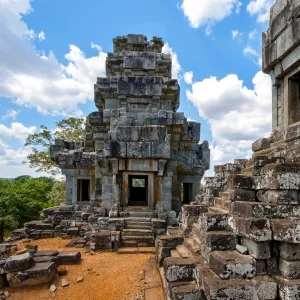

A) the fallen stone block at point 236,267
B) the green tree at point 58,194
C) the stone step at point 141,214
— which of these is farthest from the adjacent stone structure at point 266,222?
the green tree at point 58,194

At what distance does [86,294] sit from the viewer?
15.7 ft

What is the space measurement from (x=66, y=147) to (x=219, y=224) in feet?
35.8

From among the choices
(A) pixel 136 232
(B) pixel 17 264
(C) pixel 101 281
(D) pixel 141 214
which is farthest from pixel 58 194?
(C) pixel 101 281

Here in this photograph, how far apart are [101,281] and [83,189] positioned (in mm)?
7780

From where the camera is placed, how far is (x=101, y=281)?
17.5ft

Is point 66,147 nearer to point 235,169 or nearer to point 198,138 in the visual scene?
point 198,138

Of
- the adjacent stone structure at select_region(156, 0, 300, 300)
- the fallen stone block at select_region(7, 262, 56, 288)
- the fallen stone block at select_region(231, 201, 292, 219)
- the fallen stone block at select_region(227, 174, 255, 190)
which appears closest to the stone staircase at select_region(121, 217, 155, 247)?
the fallen stone block at select_region(7, 262, 56, 288)

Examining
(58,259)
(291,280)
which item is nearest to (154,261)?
(58,259)

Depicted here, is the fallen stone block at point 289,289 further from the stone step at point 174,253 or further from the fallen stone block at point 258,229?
the stone step at point 174,253

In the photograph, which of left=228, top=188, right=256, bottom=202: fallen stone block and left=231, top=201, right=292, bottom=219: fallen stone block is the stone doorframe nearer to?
left=228, top=188, right=256, bottom=202: fallen stone block

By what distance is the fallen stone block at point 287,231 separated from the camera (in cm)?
275

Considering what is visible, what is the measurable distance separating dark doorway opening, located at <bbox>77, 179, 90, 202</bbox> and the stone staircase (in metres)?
4.43

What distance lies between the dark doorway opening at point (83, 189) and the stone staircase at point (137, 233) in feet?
14.5

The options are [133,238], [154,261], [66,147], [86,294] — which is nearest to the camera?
[86,294]
